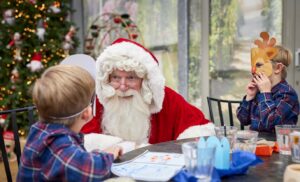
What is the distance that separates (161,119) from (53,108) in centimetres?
120

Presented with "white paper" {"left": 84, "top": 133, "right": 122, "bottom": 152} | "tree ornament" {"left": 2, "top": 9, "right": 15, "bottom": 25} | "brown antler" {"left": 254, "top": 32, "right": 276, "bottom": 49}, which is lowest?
"white paper" {"left": 84, "top": 133, "right": 122, "bottom": 152}

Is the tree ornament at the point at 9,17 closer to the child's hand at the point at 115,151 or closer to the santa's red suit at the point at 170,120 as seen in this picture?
the santa's red suit at the point at 170,120

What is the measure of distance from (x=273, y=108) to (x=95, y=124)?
100 cm

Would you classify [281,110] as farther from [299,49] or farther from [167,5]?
[167,5]

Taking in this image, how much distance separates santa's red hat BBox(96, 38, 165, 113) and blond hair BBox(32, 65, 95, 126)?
99 centimetres

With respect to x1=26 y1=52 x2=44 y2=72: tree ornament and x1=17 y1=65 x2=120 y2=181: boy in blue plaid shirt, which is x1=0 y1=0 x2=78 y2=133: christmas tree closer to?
x1=26 y1=52 x2=44 y2=72: tree ornament

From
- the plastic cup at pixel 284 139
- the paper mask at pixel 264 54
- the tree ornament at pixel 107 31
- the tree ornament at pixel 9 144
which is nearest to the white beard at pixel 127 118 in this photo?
the paper mask at pixel 264 54

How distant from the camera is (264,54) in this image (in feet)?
6.19

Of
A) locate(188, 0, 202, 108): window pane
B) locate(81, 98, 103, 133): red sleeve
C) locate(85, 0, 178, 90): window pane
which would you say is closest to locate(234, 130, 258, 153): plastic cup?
locate(81, 98, 103, 133): red sleeve

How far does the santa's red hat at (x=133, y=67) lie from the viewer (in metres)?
2.22

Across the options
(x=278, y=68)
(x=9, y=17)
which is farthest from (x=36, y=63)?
(x=278, y=68)

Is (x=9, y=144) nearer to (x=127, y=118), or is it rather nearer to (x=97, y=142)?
(x=127, y=118)

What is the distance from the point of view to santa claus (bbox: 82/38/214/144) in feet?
7.32

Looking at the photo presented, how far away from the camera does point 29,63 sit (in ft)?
14.1
